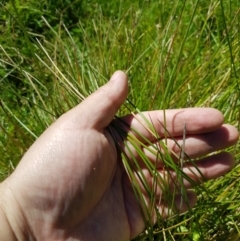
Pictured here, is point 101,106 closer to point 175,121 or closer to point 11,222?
point 175,121

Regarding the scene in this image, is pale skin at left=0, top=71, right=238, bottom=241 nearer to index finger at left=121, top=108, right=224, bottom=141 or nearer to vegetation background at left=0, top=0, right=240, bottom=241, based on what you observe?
index finger at left=121, top=108, right=224, bottom=141

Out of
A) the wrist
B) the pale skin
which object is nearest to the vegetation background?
the pale skin

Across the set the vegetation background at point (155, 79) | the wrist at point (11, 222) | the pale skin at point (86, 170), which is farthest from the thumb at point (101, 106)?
the wrist at point (11, 222)

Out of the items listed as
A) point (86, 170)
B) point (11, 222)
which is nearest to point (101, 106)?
point (86, 170)

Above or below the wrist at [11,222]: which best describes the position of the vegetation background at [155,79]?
above

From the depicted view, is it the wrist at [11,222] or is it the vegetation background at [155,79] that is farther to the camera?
the vegetation background at [155,79]

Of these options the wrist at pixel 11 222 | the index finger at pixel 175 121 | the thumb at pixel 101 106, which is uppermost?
the thumb at pixel 101 106

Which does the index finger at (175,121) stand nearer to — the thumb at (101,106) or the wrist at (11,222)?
the thumb at (101,106)

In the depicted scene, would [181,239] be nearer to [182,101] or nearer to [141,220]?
[141,220]

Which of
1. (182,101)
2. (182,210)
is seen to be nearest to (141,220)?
(182,210)
